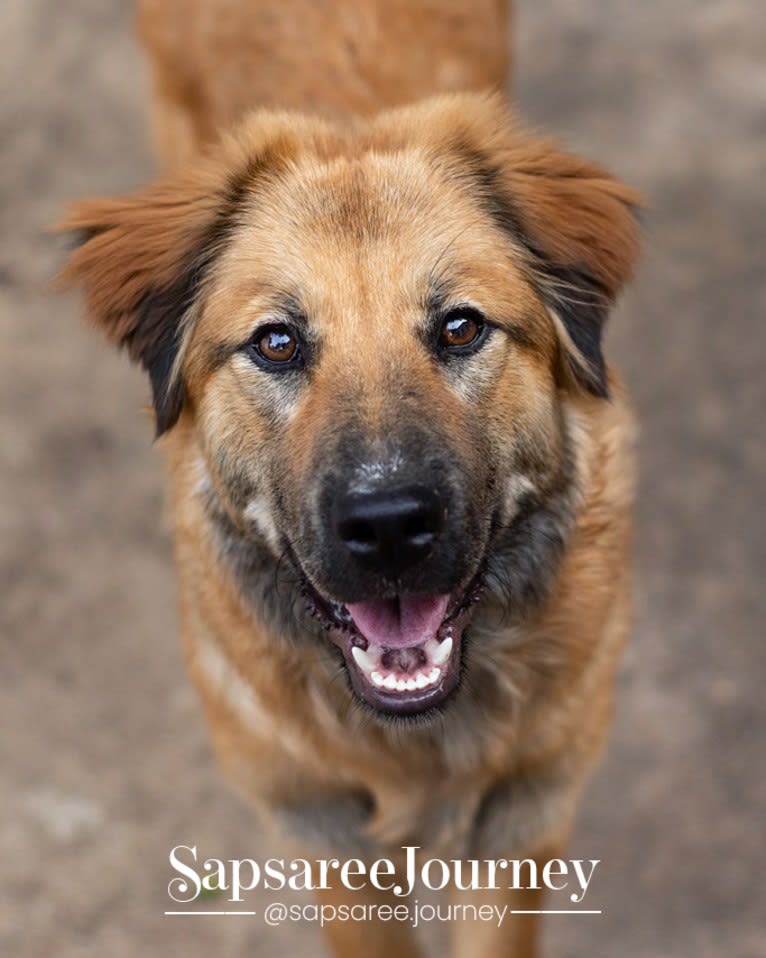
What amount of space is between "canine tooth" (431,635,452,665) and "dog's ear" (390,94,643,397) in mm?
791

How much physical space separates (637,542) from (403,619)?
2581mm

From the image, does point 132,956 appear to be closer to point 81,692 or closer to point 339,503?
point 81,692

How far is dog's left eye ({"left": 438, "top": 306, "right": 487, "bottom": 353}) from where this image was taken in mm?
3359

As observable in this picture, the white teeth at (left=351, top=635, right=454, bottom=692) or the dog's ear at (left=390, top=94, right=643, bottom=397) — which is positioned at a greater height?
the dog's ear at (left=390, top=94, right=643, bottom=397)

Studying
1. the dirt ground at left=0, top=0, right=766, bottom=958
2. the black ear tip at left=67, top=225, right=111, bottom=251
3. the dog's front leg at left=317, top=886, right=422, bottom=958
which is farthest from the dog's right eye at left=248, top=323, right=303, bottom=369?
the dirt ground at left=0, top=0, right=766, bottom=958

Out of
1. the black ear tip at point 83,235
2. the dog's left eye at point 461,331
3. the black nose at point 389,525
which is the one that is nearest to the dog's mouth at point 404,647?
the black nose at point 389,525

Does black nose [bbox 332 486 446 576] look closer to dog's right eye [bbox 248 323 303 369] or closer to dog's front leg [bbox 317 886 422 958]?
dog's right eye [bbox 248 323 303 369]

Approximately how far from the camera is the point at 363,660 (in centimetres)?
342

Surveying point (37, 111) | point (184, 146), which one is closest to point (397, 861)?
point (184, 146)

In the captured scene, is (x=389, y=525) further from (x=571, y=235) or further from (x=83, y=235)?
(x=83, y=235)

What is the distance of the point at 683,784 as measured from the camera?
200 inches

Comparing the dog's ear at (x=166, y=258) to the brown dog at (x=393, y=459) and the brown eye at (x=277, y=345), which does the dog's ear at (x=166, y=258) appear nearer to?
the brown dog at (x=393, y=459)

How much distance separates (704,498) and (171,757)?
243cm

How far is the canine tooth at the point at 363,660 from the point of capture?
341 centimetres
